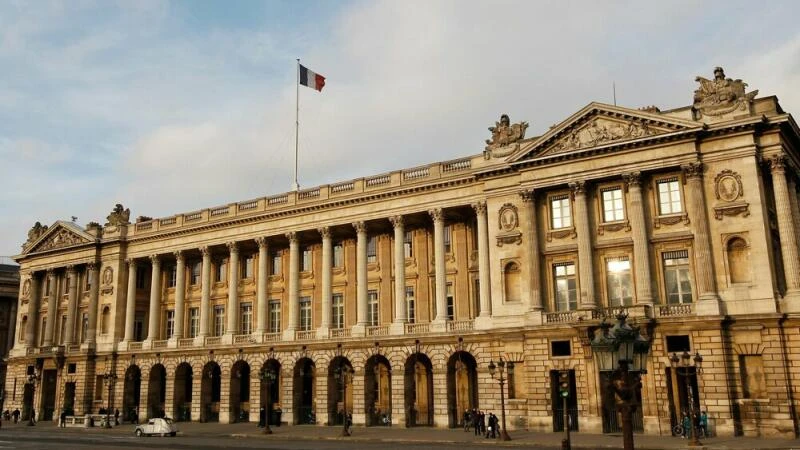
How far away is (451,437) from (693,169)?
20771 mm

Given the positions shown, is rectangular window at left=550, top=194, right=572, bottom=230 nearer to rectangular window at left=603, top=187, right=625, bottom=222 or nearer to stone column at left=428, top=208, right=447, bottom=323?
rectangular window at left=603, top=187, right=625, bottom=222

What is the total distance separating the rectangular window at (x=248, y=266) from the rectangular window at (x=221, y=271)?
198 cm

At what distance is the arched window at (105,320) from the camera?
71812 mm

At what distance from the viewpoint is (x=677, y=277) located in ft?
144

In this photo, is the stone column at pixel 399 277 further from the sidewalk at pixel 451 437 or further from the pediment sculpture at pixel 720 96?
the pediment sculpture at pixel 720 96

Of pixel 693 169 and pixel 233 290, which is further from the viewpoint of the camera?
pixel 233 290

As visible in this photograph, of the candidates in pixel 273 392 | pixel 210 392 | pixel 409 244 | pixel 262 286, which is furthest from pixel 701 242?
pixel 210 392

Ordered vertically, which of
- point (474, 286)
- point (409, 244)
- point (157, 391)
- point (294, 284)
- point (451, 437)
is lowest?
point (451, 437)

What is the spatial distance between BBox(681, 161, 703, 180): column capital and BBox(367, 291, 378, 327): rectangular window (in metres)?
25.3

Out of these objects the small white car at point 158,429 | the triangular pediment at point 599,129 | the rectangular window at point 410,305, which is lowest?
the small white car at point 158,429

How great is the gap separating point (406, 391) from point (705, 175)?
2422 centimetres

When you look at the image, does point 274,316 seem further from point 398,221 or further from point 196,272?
point 398,221

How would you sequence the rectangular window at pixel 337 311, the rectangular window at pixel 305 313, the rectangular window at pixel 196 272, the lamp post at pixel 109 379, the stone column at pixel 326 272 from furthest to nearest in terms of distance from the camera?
the rectangular window at pixel 196 272 < the lamp post at pixel 109 379 < the rectangular window at pixel 305 313 < the rectangular window at pixel 337 311 < the stone column at pixel 326 272

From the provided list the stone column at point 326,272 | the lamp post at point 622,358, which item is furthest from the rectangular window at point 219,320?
the lamp post at point 622,358
